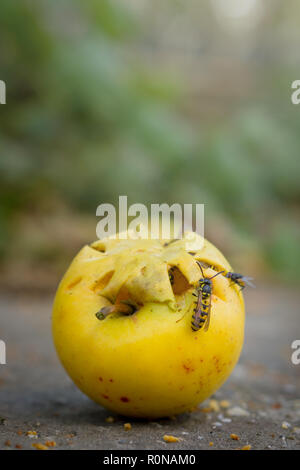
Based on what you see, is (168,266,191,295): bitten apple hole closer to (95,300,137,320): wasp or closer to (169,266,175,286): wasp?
(169,266,175,286): wasp

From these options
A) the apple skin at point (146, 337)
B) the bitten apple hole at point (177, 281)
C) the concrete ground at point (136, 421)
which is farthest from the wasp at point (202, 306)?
the concrete ground at point (136, 421)

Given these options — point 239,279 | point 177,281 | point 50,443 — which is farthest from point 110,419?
point 239,279

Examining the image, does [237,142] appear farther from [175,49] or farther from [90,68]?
[175,49]

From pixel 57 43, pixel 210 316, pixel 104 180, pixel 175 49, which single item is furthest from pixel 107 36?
pixel 175 49

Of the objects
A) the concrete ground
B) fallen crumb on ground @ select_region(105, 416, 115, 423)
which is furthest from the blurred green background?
fallen crumb on ground @ select_region(105, 416, 115, 423)

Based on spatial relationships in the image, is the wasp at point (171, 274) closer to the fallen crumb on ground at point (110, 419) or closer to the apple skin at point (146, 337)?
the apple skin at point (146, 337)
